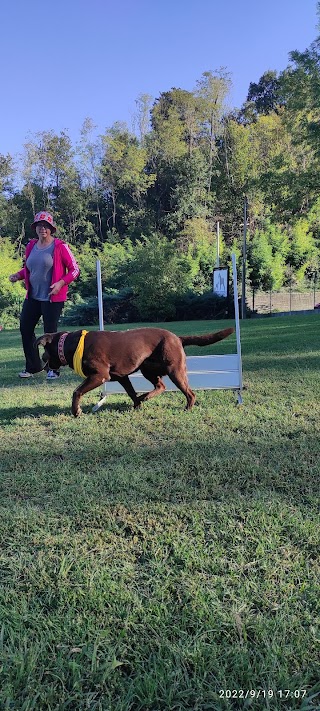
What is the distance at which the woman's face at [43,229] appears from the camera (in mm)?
5084

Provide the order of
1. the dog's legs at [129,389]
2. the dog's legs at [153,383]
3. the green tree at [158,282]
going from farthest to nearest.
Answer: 1. the green tree at [158,282]
2. the dog's legs at [153,383]
3. the dog's legs at [129,389]

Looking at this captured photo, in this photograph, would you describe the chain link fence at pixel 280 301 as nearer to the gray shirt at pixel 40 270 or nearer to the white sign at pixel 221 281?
the white sign at pixel 221 281

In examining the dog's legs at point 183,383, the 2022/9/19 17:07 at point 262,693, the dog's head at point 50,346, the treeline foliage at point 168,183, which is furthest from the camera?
the treeline foliage at point 168,183

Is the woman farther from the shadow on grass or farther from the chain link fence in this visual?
the chain link fence

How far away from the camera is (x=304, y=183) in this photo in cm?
2253

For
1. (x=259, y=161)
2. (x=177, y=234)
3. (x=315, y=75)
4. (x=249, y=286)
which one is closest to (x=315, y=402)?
(x=315, y=75)

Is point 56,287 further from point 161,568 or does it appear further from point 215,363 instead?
point 161,568

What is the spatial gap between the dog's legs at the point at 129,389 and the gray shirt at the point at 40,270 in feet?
4.94

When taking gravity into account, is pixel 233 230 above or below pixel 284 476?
above

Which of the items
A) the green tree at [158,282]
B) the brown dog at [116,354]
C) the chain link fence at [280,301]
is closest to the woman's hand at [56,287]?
the brown dog at [116,354]

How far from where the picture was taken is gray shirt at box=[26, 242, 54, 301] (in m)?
5.14

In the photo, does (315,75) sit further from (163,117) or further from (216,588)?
(163,117)

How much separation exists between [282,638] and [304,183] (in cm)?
2399

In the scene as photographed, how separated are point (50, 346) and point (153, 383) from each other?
1157 millimetres
